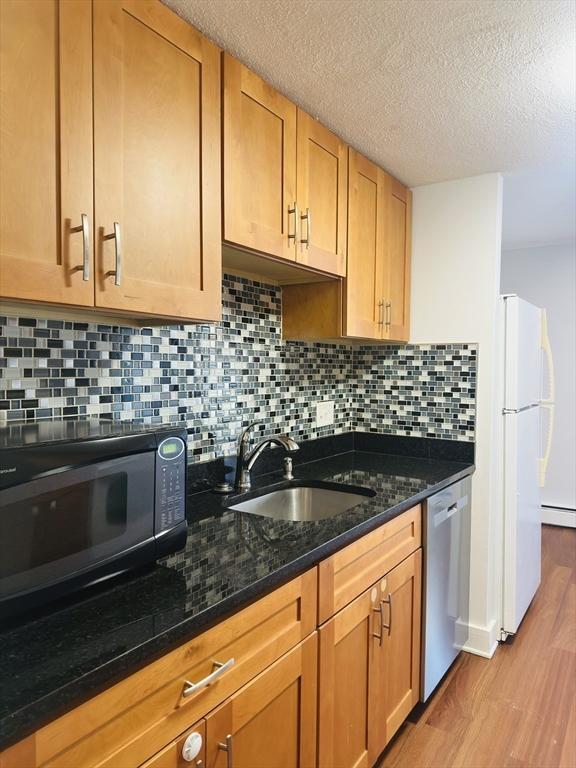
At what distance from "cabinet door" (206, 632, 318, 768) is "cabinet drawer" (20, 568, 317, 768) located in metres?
0.04

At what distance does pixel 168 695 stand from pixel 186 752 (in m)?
0.13

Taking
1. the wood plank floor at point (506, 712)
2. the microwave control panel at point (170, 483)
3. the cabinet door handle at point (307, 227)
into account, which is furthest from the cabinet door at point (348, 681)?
the cabinet door handle at point (307, 227)

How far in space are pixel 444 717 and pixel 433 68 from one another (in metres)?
2.31

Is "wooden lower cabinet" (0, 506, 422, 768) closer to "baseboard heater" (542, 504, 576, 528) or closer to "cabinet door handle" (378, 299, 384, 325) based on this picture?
"cabinet door handle" (378, 299, 384, 325)

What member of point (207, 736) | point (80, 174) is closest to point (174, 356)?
point (80, 174)

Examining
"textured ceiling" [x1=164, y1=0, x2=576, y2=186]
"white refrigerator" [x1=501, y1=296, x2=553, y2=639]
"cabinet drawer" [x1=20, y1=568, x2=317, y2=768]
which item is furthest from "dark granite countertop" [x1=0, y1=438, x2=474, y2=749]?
"textured ceiling" [x1=164, y1=0, x2=576, y2=186]

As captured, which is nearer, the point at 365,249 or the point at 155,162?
the point at 155,162

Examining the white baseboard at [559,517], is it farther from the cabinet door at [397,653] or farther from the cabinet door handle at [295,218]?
the cabinet door handle at [295,218]

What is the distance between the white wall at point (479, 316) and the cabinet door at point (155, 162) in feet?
4.84

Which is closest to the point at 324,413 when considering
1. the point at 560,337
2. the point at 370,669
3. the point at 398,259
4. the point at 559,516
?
the point at 398,259

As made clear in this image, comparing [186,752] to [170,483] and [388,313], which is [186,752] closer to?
[170,483]

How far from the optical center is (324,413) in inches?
103

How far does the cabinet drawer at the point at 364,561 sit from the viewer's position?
55.1 inches

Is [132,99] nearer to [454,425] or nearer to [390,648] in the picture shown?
[390,648]
